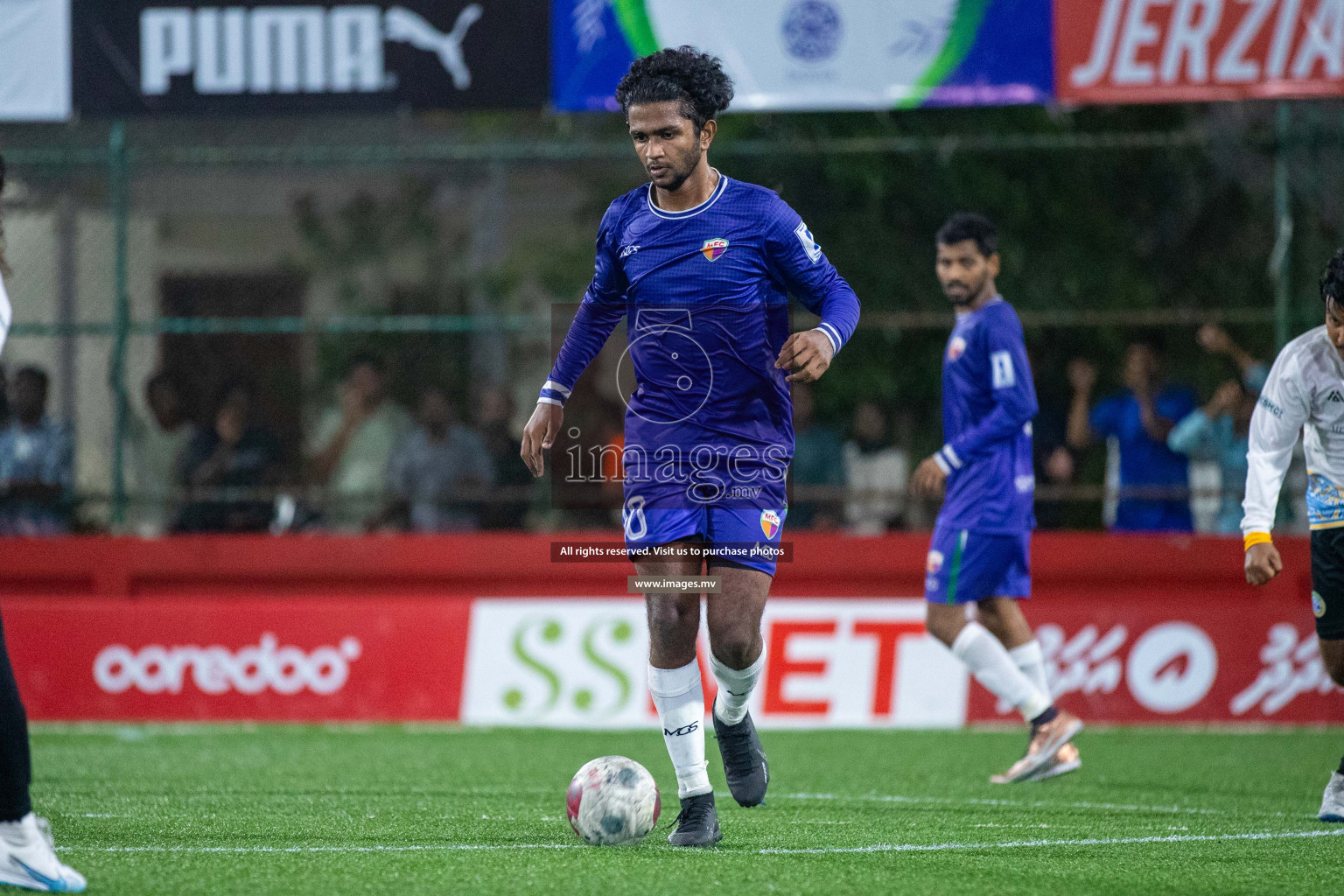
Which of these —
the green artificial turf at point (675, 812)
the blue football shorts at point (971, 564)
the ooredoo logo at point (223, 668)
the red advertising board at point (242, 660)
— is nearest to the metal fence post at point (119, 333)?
the red advertising board at point (242, 660)

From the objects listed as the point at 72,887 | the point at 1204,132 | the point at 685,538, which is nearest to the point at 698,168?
the point at 685,538

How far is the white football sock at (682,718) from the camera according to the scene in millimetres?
5164

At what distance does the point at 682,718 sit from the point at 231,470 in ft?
21.2

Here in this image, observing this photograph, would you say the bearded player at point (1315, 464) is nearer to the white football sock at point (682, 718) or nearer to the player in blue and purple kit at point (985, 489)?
the player in blue and purple kit at point (985, 489)

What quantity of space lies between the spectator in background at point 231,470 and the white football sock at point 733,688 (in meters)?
5.80

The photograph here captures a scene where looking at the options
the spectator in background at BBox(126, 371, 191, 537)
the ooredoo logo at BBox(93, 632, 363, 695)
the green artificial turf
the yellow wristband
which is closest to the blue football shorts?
the green artificial turf

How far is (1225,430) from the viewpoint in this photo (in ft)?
34.2

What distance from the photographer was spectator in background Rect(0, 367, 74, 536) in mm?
10523

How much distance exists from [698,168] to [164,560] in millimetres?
6432

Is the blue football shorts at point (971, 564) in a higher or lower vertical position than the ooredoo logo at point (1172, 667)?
higher

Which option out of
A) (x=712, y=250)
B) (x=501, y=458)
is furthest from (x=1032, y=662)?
(x=501, y=458)

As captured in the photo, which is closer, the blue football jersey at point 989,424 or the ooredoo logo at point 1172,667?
the blue football jersey at point 989,424

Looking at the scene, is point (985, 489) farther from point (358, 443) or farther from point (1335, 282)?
point (358, 443)

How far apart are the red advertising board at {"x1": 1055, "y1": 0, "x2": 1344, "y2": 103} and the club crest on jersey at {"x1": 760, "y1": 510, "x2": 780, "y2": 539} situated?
597cm
